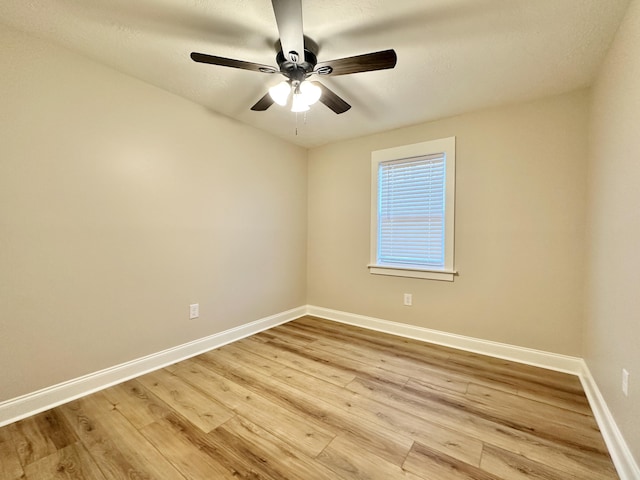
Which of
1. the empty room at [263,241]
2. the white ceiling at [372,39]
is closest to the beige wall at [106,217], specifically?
the empty room at [263,241]

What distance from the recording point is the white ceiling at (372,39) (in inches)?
55.4

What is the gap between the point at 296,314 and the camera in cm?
353

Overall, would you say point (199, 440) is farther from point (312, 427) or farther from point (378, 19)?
point (378, 19)

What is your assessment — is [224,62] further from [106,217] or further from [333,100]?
[106,217]

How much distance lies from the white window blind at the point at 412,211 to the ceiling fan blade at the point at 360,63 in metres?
1.53

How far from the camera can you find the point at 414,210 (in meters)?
2.85

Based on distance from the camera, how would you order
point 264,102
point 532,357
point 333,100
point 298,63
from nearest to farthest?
point 298,63 < point 333,100 < point 264,102 < point 532,357

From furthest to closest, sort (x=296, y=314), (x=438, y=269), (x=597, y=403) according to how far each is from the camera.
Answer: (x=296, y=314) → (x=438, y=269) → (x=597, y=403)

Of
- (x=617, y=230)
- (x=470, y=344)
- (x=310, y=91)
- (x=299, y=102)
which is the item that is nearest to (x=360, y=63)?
(x=310, y=91)

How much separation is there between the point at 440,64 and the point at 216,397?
2760 mm

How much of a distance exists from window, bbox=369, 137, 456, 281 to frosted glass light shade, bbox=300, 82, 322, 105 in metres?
1.54

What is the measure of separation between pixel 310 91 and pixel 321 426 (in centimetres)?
200

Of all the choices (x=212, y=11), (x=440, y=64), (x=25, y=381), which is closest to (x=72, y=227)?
(x=25, y=381)

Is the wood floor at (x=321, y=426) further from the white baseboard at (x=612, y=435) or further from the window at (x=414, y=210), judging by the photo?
the window at (x=414, y=210)
